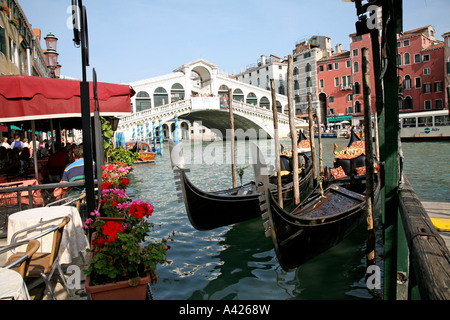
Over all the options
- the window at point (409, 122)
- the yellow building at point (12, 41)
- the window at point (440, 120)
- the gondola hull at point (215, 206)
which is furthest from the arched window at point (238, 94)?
the gondola hull at point (215, 206)

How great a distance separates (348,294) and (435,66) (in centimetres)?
2655

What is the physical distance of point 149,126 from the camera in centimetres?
2341

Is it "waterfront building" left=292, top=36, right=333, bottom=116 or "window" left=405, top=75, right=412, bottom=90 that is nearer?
"window" left=405, top=75, right=412, bottom=90

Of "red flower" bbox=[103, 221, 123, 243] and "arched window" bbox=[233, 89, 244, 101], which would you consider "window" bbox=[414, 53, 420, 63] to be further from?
"red flower" bbox=[103, 221, 123, 243]

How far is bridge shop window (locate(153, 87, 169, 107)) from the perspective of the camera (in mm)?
30531

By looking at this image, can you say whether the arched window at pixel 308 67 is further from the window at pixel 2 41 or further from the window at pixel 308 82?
the window at pixel 2 41

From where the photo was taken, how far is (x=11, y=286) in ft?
4.83

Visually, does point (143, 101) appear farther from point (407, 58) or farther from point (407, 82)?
point (407, 58)

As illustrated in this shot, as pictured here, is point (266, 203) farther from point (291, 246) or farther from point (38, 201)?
point (38, 201)

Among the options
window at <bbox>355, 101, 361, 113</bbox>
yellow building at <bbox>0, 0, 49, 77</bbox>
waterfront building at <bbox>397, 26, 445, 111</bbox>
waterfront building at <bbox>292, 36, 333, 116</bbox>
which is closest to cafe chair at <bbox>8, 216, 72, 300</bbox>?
yellow building at <bbox>0, 0, 49, 77</bbox>

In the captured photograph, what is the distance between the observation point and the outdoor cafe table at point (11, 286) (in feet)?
4.64

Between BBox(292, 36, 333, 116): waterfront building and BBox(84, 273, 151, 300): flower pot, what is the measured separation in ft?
106
